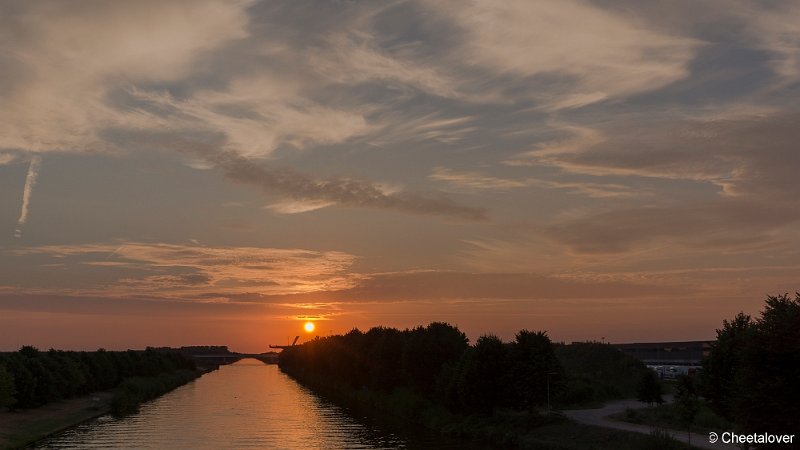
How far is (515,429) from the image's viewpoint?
77.7 m

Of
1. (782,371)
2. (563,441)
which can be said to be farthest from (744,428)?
(563,441)

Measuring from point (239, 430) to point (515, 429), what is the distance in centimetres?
3956

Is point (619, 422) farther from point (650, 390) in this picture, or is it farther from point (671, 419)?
point (650, 390)

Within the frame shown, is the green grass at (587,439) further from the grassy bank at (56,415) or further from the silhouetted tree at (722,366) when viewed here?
the grassy bank at (56,415)

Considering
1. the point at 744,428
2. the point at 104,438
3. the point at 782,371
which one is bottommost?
the point at 104,438

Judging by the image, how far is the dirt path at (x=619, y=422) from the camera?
56956 millimetres

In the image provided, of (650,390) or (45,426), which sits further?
(45,426)

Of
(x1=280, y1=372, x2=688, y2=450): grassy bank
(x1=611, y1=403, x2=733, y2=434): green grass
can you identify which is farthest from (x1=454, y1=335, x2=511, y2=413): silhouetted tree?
(x1=611, y1=403, x2=733, y2=434): green grass

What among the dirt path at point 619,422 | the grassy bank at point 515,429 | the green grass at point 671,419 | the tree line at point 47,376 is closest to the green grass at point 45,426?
the tree line at point 47,376

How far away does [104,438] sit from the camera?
91.2 meters

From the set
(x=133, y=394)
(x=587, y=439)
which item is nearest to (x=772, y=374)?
(x=587, y=439)

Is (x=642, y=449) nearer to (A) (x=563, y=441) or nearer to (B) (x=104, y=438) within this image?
(A) (x=563, y=441)

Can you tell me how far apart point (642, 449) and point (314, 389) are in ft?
493

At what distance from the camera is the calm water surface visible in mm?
84125
